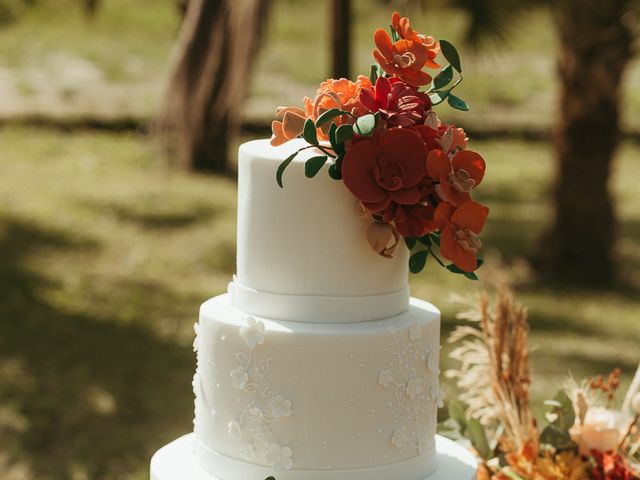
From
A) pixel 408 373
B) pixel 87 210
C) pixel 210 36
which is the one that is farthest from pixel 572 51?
pixel 408 373

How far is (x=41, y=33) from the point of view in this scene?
57.6 ft

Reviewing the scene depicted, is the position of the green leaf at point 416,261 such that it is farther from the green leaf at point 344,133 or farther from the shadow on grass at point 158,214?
the shadow on grass at point 158,214

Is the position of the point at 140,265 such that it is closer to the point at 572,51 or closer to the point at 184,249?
the point at 184,249

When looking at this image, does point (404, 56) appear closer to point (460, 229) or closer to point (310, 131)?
point (310, 131)

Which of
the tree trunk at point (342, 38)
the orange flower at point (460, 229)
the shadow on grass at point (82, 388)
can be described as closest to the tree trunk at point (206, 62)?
the tree trunk at point (342, 38)

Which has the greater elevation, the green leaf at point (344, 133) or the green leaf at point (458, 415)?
the green leaf at point (344, 133)

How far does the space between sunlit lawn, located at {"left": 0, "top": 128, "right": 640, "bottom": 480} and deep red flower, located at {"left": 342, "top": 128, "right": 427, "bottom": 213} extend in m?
1.01

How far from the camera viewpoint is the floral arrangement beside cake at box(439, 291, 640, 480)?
2.90m

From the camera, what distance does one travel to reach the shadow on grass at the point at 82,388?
5309mm

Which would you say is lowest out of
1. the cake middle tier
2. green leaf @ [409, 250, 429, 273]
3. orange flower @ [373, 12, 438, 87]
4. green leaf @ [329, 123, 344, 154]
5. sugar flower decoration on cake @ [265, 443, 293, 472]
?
sugar flower decoration on cake @ [265, 443, 293, 472]

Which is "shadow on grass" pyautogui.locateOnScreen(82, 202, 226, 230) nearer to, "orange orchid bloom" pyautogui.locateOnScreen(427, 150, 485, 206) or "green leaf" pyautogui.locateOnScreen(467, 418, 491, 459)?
"green leaf" pyautogui.locateOnScreen(467, 418, 491, 459)

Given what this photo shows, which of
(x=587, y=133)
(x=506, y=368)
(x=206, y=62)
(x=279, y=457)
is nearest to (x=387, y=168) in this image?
(x=279, y=457)

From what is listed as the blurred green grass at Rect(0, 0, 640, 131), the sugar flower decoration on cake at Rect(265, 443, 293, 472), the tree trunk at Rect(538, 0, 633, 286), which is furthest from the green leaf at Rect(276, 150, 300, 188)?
the blurred green grass at Rect(0, 0, 640, 131)

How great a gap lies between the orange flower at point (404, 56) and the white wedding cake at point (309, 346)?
0.89ft
